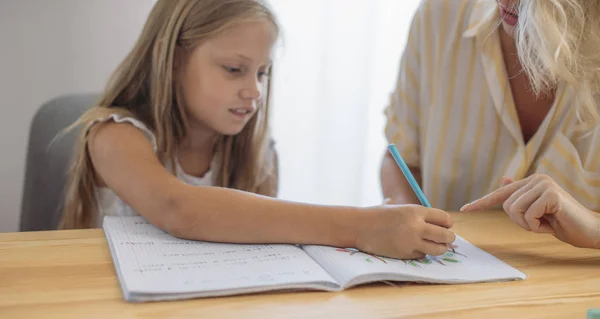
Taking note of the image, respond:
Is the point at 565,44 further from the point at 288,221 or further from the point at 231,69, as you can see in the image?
the point at 231,69

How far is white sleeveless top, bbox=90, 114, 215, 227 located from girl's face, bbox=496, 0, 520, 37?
1.93 feet

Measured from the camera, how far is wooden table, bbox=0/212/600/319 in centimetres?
69

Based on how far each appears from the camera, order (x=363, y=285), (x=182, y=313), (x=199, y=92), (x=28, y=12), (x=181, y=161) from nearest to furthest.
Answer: (x=182, y=313) < (x=363, y=285) < (x=199, y=92) < (x=181, y=161) < (x=28, y=12)

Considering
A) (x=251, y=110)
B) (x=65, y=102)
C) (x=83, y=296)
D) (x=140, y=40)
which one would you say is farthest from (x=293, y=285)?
(x=65, y=102)

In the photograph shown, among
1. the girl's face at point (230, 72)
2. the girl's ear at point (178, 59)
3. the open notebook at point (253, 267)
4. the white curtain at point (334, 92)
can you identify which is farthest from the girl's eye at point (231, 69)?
the white curtain at point (334, 92)

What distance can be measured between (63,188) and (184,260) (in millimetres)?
702

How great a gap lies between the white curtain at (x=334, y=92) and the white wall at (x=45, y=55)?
1.54 ft

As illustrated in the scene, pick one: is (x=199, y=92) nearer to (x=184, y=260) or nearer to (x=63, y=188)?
(x=63, y=188)

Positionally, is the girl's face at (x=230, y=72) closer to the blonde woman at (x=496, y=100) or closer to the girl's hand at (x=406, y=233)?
the blonde woman at (x=496, y=100)

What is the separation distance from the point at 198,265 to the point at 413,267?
9.5 inches

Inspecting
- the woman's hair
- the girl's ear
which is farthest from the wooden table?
the girl's ear

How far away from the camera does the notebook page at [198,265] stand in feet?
2.40

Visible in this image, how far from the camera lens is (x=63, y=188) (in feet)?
4.70

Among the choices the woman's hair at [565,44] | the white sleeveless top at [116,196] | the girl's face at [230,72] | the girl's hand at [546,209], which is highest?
the woman's hair at [565,44]
